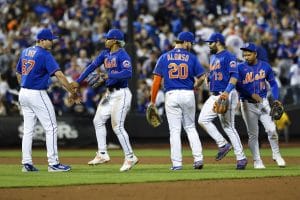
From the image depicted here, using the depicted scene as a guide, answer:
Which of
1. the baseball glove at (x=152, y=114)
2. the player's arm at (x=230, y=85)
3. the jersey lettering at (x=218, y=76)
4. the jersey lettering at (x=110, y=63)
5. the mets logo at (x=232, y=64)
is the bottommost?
the baseball glove at (x=152, y=114)

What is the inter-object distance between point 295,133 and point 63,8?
9193 millimetres

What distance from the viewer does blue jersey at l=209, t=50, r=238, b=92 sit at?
1358 centimetres

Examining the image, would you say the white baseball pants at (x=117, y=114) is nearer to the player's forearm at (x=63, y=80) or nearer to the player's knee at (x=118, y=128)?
the player's knee at (x=118, y=128)

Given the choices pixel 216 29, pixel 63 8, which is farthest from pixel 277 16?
pixel 63 8

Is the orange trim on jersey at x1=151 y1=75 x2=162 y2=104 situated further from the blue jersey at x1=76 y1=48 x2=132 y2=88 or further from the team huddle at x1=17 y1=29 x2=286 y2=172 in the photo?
the blue jersey at x1=76 y1=48 x2=132 y2=88

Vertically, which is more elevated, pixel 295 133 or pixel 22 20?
pixel 22 20

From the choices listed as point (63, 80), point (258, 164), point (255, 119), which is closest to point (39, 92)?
point (63, 80)

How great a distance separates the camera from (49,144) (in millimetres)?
13000

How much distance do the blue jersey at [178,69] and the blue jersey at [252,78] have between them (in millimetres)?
748

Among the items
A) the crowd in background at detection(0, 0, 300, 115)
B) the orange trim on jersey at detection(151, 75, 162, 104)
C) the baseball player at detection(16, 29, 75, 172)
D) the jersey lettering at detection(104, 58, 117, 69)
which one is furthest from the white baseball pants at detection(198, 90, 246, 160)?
the crowd in background at detection(0, 0, 300, 115)

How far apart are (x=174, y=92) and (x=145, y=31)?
12291 millimetres

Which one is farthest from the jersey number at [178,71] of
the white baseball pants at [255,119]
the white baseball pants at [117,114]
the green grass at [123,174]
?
the green grass at [123,174]

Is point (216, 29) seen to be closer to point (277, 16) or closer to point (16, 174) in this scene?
point (277, 16)

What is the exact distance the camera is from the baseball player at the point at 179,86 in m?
13.3
